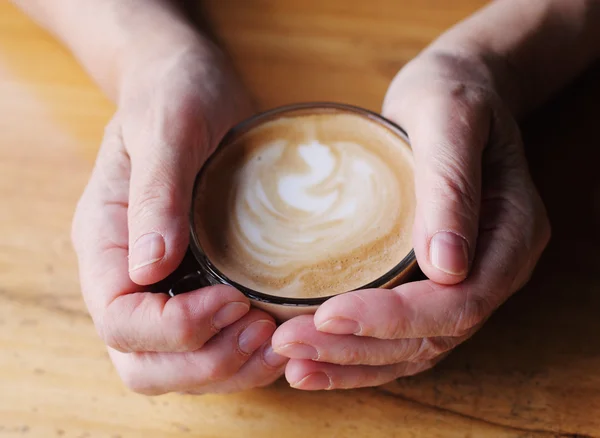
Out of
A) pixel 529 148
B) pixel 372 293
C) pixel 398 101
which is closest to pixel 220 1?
pixel 398 101

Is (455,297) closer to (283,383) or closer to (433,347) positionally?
(433,347)

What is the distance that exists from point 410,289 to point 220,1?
2.52 feet

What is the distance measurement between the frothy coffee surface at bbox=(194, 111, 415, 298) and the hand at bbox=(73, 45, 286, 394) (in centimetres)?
5

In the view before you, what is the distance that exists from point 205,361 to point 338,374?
0.45ft

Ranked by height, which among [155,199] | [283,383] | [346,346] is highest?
[155,199]

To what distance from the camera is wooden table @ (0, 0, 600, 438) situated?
Result: 2.24 ft

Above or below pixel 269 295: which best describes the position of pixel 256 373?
below

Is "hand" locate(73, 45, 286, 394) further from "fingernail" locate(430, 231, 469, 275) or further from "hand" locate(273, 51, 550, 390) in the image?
"fingernail" locate(430, 231, 469, 275)

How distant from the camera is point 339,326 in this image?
0.57m

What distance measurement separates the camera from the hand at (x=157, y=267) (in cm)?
61

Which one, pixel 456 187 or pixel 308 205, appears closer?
pixel 456 187

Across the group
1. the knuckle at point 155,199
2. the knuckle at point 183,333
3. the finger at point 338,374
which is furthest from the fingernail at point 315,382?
the knuckle at point 155,199

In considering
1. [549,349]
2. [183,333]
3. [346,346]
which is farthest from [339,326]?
[549,349]

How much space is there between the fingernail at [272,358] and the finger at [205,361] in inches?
0.4
